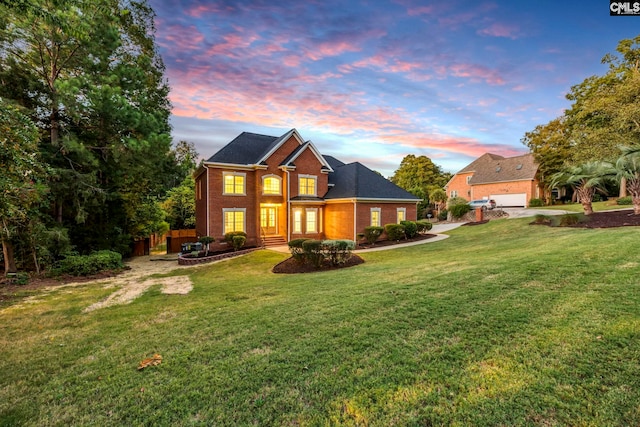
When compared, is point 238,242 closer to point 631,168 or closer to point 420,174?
point 631,168

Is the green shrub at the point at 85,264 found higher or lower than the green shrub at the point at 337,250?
lower

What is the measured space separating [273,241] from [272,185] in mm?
3978

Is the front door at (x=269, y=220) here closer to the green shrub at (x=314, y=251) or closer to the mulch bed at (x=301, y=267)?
the mulch bed at (x=301, y=267)

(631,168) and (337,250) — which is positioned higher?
(631,168)

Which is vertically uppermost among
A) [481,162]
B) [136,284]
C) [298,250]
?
[481,162]

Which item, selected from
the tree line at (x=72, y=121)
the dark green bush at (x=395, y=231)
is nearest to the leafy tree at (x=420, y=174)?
the dark green bush at (x=395, y=231)

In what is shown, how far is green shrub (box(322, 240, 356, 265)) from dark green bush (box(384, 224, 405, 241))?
7176 mm

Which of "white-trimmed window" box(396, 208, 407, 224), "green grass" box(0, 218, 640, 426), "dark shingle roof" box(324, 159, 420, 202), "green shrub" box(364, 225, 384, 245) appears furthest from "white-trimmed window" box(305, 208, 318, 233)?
"green grass" box(0, 218, 640, 426)

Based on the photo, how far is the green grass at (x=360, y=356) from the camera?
8.55 ft

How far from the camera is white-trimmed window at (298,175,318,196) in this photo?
19.9 metres

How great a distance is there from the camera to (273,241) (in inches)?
760

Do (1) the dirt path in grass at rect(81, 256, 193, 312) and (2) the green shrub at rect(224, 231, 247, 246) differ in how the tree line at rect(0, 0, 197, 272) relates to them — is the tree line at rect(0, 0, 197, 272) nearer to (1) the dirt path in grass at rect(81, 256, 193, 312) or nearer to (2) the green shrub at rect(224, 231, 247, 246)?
(1) the dirt path in grass at rect(81, 256, 193, 312)

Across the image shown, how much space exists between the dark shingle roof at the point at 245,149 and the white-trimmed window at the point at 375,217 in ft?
28.9

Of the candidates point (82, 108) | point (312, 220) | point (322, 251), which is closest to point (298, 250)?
point (322, 251)
